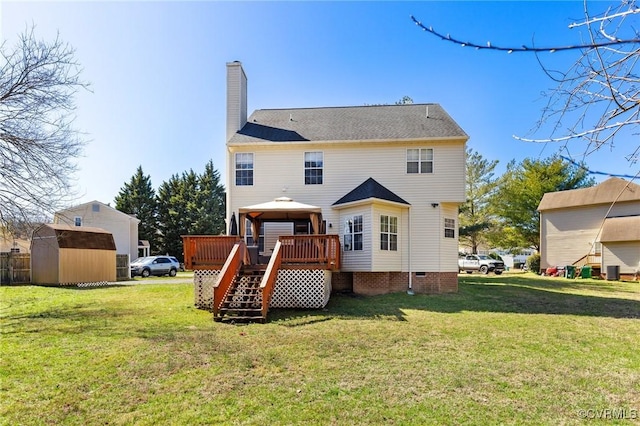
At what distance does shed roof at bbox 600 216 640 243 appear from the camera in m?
22.8

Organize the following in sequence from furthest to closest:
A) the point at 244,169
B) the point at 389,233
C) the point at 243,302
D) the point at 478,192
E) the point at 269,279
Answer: the point at 478,192 < the point at 244,169 < the point at 389,233 < the point at 269,279 < the point at 243,302

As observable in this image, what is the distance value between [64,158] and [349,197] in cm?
948

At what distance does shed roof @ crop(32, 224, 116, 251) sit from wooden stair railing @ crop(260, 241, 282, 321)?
498 inches

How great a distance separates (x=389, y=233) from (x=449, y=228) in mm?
2849

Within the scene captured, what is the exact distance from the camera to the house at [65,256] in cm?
1895

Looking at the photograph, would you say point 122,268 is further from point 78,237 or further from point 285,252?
point 285,252

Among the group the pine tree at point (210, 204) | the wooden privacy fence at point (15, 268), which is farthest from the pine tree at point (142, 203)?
the wooden privacy fence at point (15, 268)

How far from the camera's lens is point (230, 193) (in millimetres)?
15719

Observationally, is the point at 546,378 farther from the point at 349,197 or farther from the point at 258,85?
the point at 258,85

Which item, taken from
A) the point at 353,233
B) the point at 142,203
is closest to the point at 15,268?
the point at 353,233

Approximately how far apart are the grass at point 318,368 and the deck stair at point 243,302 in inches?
19.7

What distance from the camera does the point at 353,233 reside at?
14.6 m

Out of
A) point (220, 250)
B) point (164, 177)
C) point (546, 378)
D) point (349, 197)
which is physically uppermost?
point (164, 177)

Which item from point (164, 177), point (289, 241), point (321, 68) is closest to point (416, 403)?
point (289, 241)
